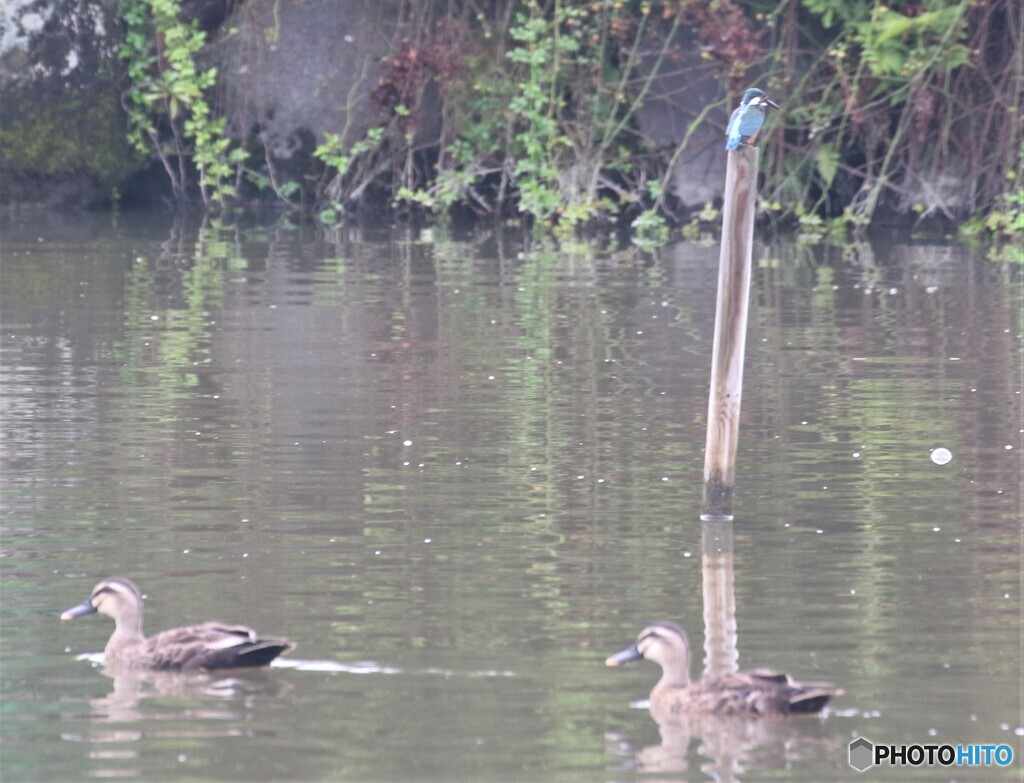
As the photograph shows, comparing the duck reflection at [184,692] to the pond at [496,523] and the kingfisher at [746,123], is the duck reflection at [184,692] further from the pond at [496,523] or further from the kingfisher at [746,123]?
the kingfisher at [746,123]

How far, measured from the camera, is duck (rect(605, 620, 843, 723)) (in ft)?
22.4

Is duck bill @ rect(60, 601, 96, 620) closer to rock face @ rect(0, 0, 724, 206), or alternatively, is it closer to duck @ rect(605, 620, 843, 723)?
duck @ rect(605, 620, 843, 723)

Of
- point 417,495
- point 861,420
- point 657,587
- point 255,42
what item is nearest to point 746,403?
point 861,420

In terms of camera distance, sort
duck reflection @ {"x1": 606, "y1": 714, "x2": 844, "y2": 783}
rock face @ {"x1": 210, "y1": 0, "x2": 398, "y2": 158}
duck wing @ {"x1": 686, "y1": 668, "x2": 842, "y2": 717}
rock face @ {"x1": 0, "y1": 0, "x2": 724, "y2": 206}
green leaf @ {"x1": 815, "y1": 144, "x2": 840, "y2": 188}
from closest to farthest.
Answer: duck reflection @ {"x1": 606, "y1": 714, "x2": 844, "y2": 783} < duck wing @ {"x1": 686, "y1": 668, "x2": 842, "y2": 717} < green leaf @ {"x1": 815, "y1": 144, "x2": 840, "y2": 188} < rock face @ {"x1": 0, "y1": 0, "x2": 724, "y2": 206} < rock face @ {"x1": 210, "y1": 0, "x2": 398, "y2": 158}

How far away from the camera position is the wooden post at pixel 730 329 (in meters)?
9.50

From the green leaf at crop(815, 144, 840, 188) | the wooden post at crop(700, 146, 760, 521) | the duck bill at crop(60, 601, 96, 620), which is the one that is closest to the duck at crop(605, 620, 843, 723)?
the duck bill at crop(60, 601, 96, 620)

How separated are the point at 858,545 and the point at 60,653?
11.6 ft

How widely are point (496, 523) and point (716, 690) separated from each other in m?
3.01

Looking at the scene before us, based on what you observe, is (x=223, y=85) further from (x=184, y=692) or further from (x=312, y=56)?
(x=184, y=692)

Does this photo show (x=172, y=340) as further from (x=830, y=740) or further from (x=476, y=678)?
(x=830, y=740)

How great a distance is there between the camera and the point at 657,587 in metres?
8.71

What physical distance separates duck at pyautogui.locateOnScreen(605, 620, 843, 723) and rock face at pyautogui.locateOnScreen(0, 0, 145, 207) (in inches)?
824

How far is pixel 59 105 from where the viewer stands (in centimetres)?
2706

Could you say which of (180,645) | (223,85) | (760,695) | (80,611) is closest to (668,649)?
(760,695)
